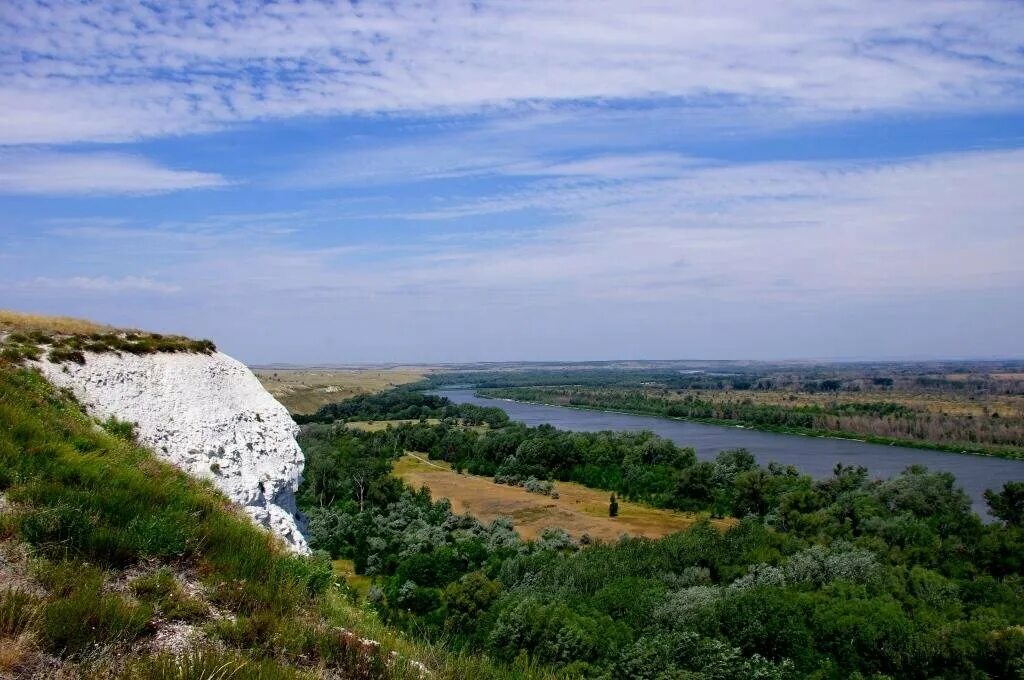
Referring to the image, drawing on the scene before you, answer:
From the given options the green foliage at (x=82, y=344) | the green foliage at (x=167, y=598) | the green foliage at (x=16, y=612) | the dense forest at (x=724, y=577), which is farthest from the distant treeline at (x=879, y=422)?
the green foliage at (x=16, y=612)

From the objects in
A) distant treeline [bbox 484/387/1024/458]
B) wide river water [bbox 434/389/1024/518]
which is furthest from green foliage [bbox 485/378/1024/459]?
wide river water [bbox 434/389/1024/518]

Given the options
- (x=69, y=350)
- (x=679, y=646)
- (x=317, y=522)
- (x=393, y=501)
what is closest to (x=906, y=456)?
(x=393, y=501)

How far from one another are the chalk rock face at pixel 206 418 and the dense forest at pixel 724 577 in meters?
3.91

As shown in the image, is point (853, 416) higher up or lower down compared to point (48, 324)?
lower down

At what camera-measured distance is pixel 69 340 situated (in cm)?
1285

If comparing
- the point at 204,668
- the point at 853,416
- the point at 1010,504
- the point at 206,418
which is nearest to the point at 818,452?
the point at 853,416

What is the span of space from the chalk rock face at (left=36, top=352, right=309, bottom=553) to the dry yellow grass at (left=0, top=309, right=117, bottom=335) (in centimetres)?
153

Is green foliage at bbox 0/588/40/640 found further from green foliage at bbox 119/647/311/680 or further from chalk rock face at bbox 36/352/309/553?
chalk rock face at bbox 36/352/309/553

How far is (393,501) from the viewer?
48.5 metres

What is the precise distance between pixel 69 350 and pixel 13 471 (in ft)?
24.9

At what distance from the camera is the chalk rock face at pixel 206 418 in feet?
39.3

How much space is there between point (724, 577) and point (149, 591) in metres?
26.3

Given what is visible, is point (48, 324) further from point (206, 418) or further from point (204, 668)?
point (204, 668)

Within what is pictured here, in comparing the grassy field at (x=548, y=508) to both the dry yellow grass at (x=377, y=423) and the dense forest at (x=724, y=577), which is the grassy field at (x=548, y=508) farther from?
the dry yellow grass at (x=377, y=423)
